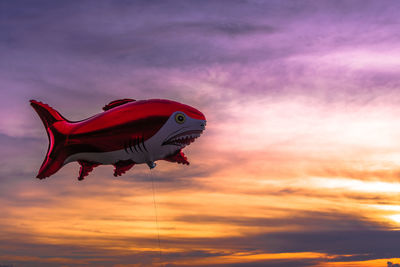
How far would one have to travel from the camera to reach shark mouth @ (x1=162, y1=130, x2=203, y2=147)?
147 feet

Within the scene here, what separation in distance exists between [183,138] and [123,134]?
4819 mm

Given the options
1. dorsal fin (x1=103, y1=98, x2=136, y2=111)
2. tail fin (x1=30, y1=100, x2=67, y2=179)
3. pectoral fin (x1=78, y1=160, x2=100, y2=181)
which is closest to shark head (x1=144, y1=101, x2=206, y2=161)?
dorsal fin (x1=103, y1=98, x2=136, y2=111)

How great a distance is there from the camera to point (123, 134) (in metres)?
44.0

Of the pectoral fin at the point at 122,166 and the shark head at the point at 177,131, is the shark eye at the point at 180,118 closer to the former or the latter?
the shark head at the point at 177,131

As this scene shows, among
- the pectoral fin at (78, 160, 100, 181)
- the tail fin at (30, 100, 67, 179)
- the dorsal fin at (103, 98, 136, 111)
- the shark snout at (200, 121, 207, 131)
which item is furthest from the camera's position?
the dorsal fin at (103, 98, 136, 111)

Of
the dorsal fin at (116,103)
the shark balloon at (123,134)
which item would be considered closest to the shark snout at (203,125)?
the shark balloon at (123,134)

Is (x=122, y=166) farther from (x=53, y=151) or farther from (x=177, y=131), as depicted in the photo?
(x=53, y=151)

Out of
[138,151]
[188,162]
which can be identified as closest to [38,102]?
[138,151]

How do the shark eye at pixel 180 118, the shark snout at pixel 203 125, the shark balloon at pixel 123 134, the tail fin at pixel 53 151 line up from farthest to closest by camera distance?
the shark snout at pixel 203 125
the tail fin at pixel 53 151
the shark eye at pixel 180 118
the shark balloon at pixel 123 134

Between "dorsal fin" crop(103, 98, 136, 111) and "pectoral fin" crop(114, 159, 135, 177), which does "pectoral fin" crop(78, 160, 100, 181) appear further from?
"dorsal fin" crop(103, 98, 136, 111)

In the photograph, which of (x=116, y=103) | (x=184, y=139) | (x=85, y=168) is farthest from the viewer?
(x=116, y=103)

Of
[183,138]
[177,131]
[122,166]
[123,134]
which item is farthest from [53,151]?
[183,138]

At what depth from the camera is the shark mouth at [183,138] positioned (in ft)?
147

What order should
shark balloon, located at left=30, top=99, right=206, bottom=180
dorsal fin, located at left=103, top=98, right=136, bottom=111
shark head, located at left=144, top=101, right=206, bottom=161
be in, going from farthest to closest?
dorsal fin, located at left=103, top=98, right=136, bottom=111 < shark head, located at left=144, top=101, right=206, bottom=161 < shark balloon, located at left=30, top=99, right=206, bottom=180
